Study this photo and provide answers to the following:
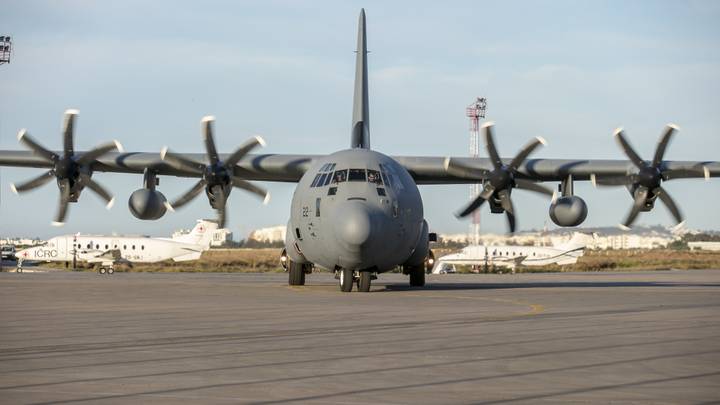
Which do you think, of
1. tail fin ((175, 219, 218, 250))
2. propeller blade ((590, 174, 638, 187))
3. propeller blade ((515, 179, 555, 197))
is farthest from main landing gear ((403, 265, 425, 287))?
tail fin ((175, 219, 218, 250))

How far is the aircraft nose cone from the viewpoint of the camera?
23203 millimetres

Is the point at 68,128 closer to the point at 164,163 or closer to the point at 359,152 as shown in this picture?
the point at 164,163

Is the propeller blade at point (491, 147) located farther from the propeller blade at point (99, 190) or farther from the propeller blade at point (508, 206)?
the propeller blade at point (99, 190)

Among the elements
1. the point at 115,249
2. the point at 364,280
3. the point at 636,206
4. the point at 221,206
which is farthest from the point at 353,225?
the point at 115,249

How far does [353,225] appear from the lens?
23.3 m

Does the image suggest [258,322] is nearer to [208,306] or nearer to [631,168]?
[208,306]

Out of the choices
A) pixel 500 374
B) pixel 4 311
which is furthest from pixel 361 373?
pixel 4 311

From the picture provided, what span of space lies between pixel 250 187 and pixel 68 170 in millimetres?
6612

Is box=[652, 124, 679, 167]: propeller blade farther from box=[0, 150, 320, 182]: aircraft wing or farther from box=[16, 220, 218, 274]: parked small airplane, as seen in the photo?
box=[16, 220, 218, 274]: parked small airplane

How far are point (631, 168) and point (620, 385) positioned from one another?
970 inches

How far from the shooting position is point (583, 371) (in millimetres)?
9586

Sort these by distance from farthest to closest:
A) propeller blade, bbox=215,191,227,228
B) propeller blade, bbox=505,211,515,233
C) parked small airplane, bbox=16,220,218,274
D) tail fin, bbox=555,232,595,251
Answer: tail fin, bbox=555,232,595,251 → parked small airplane, bbox=16,220,218,274 → propeller blade, bbox=505,211,515,233 → propeller blade, bbox=215,191,227,228

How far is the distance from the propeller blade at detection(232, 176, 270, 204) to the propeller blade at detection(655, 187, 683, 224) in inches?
532

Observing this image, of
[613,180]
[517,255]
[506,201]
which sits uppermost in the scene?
[613,180]
